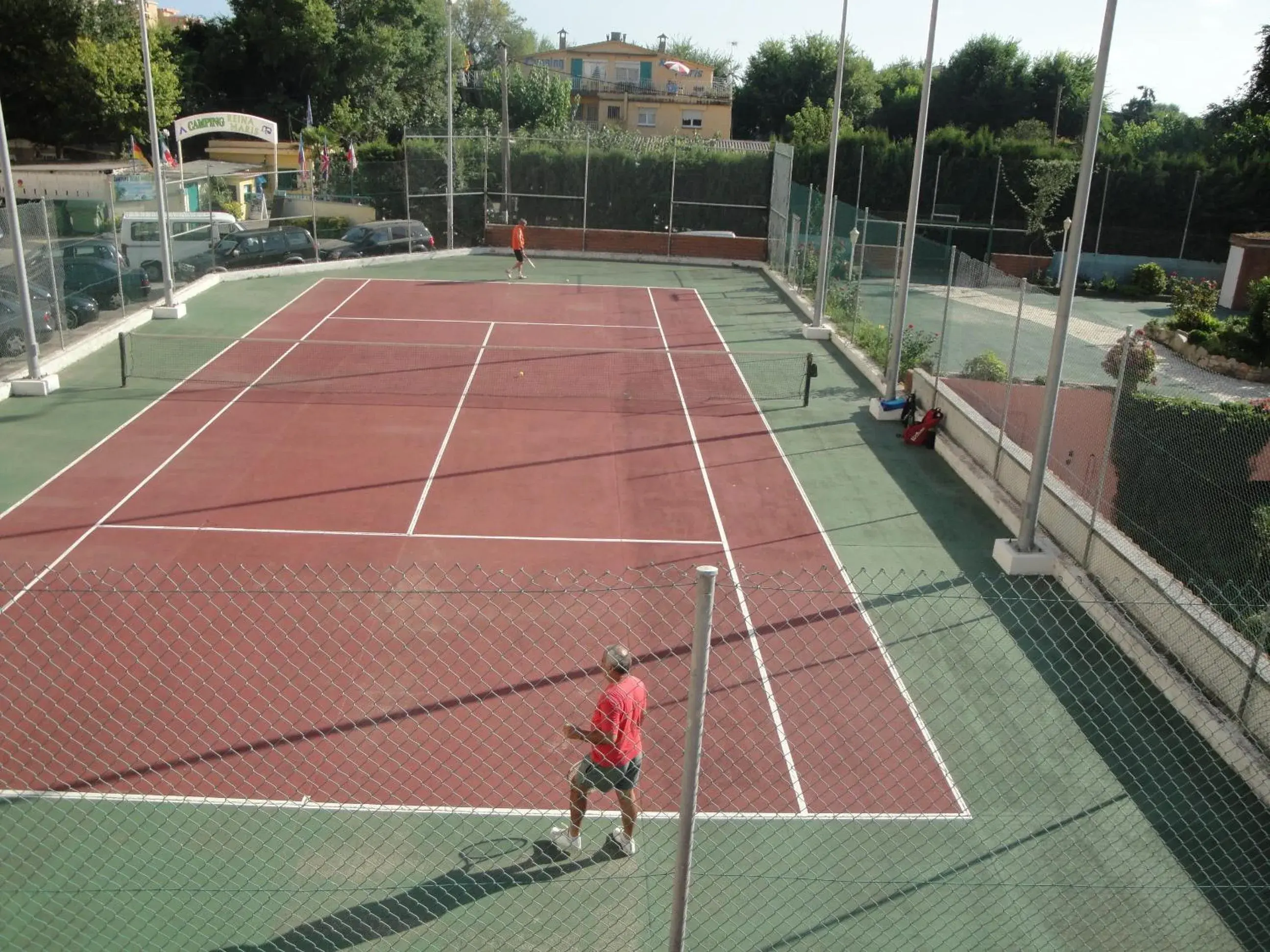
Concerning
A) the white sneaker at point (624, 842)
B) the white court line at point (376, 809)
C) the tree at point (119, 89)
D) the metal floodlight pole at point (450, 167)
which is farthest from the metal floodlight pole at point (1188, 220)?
the tree at point (119, 89)

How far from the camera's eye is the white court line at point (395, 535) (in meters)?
12.8

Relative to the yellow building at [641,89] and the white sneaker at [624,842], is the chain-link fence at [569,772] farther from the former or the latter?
the yellow building at [641,89]

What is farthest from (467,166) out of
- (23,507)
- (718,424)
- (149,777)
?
(149,777)

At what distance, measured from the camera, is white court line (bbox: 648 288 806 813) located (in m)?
8.43

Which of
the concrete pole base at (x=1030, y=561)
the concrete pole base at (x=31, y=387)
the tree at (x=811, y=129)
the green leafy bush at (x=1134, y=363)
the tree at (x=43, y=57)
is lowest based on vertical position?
the concrete pole base at (x=1030, y=561)

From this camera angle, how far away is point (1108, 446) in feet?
36.7

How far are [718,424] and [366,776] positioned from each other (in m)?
10.5

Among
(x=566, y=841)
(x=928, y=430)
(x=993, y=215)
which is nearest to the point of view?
(x=566, y=841)

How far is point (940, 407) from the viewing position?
1705cm

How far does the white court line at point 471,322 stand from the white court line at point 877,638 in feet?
23.2

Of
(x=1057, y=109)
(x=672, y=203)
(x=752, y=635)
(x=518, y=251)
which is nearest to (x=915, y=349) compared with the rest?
(x=752, y=635)

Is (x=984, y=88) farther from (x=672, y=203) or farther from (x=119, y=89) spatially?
(x=119, y=89)

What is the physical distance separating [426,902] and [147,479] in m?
9.48

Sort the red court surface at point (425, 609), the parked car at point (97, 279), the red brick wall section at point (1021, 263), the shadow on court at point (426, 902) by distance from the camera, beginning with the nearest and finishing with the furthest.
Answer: the shadow on court at point (426, 902) → the red court surface at point (425, 609) → the parked car at point (97, 279) → the red brick wall section at point (1021, 263)
